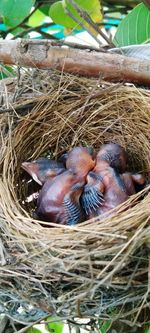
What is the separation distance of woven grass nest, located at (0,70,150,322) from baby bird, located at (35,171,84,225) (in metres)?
0.03

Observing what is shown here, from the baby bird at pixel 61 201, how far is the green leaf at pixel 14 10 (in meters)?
0.43

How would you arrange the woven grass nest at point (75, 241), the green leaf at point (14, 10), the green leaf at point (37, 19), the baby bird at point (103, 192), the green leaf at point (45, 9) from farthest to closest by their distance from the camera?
the green leaf at point (37, 19)
the green leaf at point (45, 9)
the green leaf at point (14, 10)
the baby bird at point (103, 192)
the woven grass nest at point (75, 241)

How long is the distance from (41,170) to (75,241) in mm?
316

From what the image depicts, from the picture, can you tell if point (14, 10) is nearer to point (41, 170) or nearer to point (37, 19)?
point (41, 170)

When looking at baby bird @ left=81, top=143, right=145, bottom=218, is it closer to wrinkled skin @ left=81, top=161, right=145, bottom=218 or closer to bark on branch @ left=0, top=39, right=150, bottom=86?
wrinkled skin @ left=81, top=161, right=145, bottom=218

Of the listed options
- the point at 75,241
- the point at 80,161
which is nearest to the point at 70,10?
the point at 80,161

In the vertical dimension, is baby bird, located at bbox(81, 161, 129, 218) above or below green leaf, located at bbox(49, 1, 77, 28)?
below

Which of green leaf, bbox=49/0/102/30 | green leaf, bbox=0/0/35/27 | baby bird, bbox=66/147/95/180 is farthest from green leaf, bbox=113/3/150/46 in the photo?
baby bird, bbox=66/147/95/180

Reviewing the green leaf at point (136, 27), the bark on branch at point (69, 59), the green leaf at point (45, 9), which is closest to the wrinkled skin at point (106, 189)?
the bark on branch at point (69, 59)

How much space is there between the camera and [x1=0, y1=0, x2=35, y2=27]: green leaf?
156 centimetres

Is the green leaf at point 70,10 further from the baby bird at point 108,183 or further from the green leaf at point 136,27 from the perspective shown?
the baby bird at point 108,183

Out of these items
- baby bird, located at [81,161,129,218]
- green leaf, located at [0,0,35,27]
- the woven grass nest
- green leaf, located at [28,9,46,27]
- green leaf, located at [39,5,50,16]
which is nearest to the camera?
the woven grass nest

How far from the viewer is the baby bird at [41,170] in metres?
1.38

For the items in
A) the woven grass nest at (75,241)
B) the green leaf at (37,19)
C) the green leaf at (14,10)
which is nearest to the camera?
the woven grass nest at (75,241)
